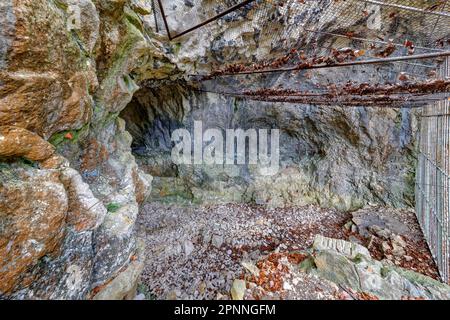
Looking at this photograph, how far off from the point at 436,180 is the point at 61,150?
7403 mm

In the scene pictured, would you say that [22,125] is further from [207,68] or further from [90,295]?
[207,68]

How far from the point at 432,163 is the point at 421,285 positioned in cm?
322

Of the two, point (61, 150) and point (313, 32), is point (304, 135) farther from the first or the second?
point (61, 150)

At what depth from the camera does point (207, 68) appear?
4.66m

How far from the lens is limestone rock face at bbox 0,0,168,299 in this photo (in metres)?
1.24

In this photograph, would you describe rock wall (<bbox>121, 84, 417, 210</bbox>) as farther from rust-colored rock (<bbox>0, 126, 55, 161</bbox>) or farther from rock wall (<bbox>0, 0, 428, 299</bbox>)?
rust-colored rock (<bbox>0, 126, 55, 161</bbox>)

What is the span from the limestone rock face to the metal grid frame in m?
5.89

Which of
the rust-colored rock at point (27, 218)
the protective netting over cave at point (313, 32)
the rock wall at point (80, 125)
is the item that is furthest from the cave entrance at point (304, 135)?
the rust-colored rock at point (27, 218)

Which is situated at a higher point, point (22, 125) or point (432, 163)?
point (22, 125)

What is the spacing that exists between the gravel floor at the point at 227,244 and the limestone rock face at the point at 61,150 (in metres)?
1.34

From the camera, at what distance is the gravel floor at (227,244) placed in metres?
2.82

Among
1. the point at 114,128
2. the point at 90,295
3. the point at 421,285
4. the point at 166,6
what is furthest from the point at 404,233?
the point at 166,6

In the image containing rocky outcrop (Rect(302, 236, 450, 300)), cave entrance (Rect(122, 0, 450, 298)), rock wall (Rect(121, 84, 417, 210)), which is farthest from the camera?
rock wall (Rect(121, 84, 417, 210))

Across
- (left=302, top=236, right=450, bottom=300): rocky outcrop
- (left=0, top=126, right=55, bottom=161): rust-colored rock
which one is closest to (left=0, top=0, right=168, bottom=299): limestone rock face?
(left=0, top=126, right=55, bottom=161): rust-colored rock
